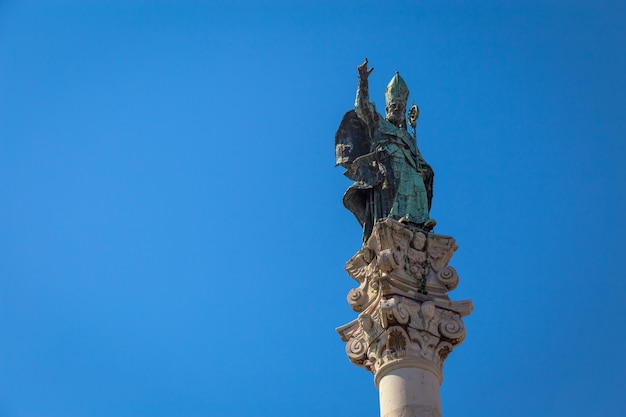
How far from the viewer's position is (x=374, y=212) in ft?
71.6

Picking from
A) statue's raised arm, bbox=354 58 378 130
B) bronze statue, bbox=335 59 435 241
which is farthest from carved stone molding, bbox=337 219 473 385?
statue's raised arm, bbox=354 58 378 130

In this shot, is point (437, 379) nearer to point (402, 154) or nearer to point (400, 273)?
point (400, 273)

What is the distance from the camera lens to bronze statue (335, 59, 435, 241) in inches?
851

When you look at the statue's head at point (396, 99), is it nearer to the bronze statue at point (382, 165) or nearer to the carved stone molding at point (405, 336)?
the bronze statue at point (382, 165)

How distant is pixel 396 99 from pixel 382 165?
218 centimetres

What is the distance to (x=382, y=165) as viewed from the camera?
22.2m

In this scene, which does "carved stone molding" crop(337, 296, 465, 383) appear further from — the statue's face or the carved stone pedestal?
the statue's face

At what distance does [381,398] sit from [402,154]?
5905 mm

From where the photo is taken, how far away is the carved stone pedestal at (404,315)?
18.6 meters

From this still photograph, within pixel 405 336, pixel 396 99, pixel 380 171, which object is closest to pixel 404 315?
pixel 405 336

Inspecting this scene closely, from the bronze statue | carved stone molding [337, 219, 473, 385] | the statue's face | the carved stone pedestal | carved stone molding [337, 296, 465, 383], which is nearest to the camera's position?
the carved stone pedestal

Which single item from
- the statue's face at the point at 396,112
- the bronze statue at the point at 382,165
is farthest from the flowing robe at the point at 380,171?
the statue's face at the point at 396,112

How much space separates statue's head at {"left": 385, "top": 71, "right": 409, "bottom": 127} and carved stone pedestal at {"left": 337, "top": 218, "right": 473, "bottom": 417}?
3.67m

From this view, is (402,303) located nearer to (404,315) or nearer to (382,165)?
(404,315)
